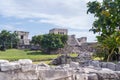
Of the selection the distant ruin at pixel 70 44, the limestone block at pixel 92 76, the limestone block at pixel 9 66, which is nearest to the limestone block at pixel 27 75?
the limestone block at pixel 9 66

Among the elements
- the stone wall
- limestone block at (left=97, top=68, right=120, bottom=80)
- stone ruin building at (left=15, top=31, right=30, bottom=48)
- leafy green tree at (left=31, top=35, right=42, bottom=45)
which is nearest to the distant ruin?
stone ruin building at (left=15, top=31, right=30, bottom=48)

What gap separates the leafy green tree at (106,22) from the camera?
76.4ft

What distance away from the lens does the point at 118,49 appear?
2395 centimetres

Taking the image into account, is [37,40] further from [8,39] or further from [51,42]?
[8,39]

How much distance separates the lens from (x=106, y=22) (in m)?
24.0

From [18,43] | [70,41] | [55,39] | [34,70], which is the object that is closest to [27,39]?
[18,43]

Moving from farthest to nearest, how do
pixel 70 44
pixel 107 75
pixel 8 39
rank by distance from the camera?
pixel 8 39, pixel 70 44, pixel 107 75

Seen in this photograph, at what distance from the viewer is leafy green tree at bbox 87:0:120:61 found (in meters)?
23.3

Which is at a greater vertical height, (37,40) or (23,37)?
(23,37)

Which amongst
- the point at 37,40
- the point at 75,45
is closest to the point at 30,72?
the point at 75,45

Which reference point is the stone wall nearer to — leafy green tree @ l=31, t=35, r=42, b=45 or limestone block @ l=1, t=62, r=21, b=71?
limestone block @ l=1, t=62, r=21, b=71

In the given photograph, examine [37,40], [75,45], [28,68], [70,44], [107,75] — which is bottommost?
[107,75]

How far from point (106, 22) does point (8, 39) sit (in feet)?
127

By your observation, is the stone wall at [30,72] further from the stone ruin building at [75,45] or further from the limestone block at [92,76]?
the stone ruin building at [75,45]
